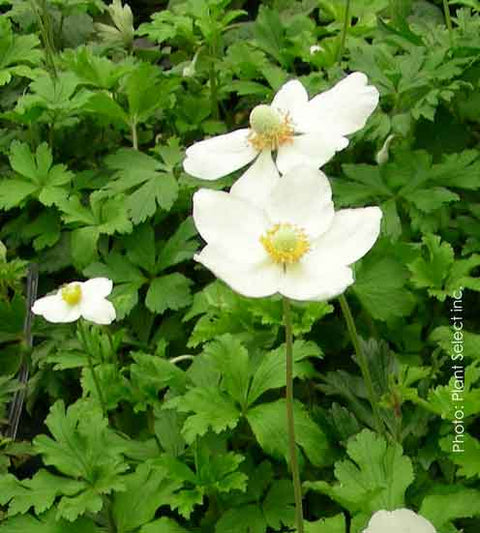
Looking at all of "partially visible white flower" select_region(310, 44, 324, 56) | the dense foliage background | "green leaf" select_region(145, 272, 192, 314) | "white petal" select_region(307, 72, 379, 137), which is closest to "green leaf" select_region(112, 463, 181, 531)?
the dense foliage background

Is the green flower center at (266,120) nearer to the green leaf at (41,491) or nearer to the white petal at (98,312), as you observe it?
the white petal at (98,312)

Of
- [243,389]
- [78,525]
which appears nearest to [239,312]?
[243,389]

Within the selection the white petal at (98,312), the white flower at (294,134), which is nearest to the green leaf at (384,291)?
the white flower at (294,134)

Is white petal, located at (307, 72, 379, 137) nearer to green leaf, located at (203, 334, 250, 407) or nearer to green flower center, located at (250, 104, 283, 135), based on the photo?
green flower center, located at (250, 104, 283, 135)

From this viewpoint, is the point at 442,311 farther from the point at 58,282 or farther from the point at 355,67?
the point at 58,282

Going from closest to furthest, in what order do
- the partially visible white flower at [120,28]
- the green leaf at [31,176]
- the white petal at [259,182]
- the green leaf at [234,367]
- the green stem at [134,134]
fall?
1. the white petal at [259,182]
2. the green leaf at [234,367]
3. the green leaf at [31,176]
4. the green stem at [134,134]
5. the partially visible white flower at [120,28]

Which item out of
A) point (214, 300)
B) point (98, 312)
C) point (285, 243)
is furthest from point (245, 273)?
point (214, 300)
